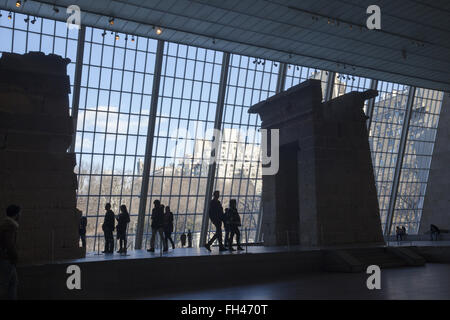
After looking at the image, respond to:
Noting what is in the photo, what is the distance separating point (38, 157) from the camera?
512 inches

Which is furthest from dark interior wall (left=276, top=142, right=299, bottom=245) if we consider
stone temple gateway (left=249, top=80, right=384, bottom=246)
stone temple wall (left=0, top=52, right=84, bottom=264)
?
stone temple wall (left=0, top=52, right=84, bottom=264)

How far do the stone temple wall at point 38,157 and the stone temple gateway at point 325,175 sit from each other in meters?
9.10

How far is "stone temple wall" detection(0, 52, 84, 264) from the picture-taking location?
12438 millimetres

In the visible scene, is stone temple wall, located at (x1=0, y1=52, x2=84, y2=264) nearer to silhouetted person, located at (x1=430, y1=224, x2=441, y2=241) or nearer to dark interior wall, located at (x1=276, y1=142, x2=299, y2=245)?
dark interior wall, located at (x1=276, y1=142, x2=299, y2=245)

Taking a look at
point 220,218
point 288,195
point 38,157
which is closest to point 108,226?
point 38,157

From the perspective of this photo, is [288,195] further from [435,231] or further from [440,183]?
[440,183]

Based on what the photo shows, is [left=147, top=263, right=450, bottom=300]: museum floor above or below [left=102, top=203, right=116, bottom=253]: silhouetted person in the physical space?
above

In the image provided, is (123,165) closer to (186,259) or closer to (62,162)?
(62,162)

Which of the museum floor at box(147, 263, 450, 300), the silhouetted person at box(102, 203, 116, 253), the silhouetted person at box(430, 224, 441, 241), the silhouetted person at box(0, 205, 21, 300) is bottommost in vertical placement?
the silhouetted person at box(430, 224, 441, 241)

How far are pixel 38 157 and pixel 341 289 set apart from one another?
9.30 m

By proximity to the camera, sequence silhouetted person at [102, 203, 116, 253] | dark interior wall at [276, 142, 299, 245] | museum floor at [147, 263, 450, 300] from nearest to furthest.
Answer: museum floor at [147, 263, 450, 300] → silhouetted person at [102, 203, 116, 253] → dark interior wall at [276, 142, 299, 245]

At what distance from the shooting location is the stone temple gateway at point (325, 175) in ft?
60.4

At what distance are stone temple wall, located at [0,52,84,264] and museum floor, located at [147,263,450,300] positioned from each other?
459cm
